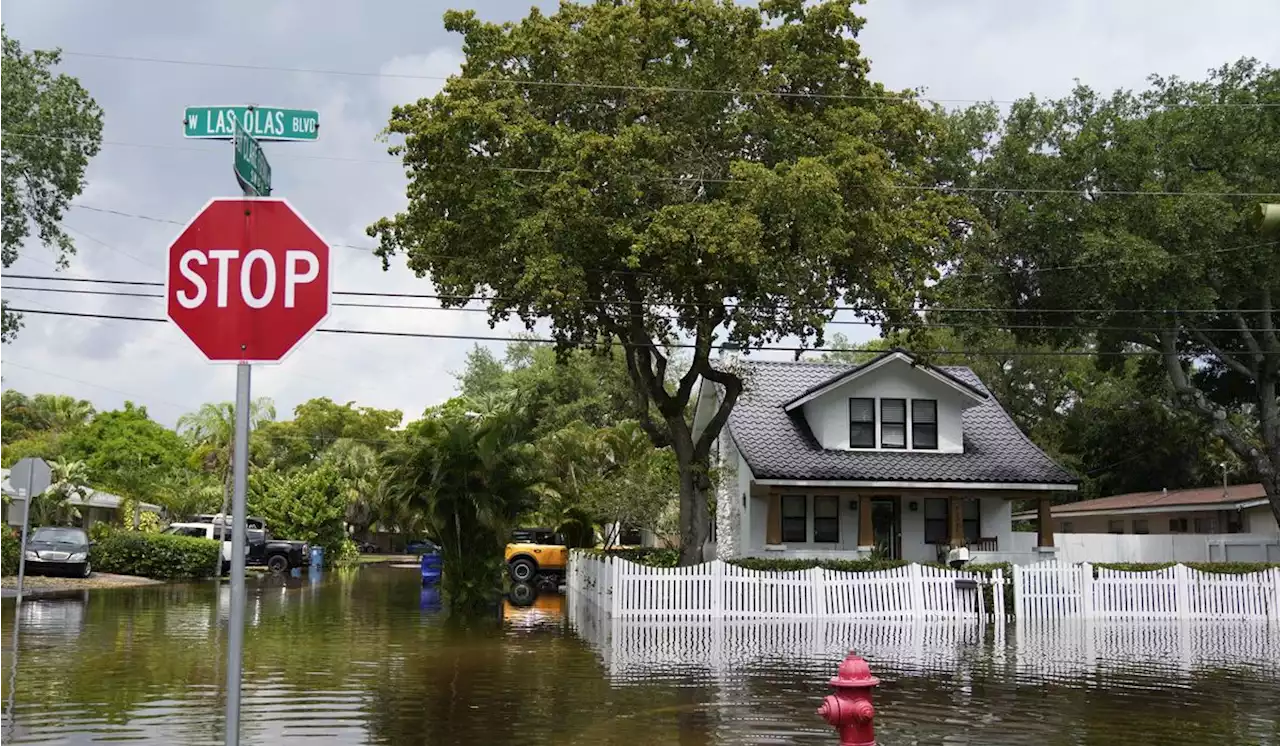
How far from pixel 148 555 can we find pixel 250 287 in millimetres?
35295

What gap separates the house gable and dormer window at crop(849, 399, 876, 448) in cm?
3

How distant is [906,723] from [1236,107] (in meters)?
26.1

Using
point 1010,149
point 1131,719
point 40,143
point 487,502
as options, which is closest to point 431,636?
point 487,502

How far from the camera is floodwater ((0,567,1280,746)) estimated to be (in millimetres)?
10688

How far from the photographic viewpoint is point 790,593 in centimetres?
2341

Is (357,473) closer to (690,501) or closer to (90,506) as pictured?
(90,506)

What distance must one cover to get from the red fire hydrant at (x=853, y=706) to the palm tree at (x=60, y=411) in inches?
3207

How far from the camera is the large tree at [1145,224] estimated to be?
98.7 ft

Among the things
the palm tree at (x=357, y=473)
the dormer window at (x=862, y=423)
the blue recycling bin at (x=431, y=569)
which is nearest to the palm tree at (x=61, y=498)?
the palm tree at (x=357, y=473)

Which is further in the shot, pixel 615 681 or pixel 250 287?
pixel 615 681

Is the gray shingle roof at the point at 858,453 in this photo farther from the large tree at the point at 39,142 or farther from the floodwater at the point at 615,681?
the large tree at the point at 39,142

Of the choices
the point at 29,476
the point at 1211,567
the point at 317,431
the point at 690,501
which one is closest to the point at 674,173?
the point at 690,501

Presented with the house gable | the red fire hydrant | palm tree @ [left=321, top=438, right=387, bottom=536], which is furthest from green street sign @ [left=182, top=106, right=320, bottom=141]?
palm tree @ [left=321, top=438, right=387, bottom=536]

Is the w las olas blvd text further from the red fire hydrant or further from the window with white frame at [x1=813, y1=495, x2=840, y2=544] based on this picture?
the window with white frame at [x1=813, y1=495, x2=840, y2=544]
